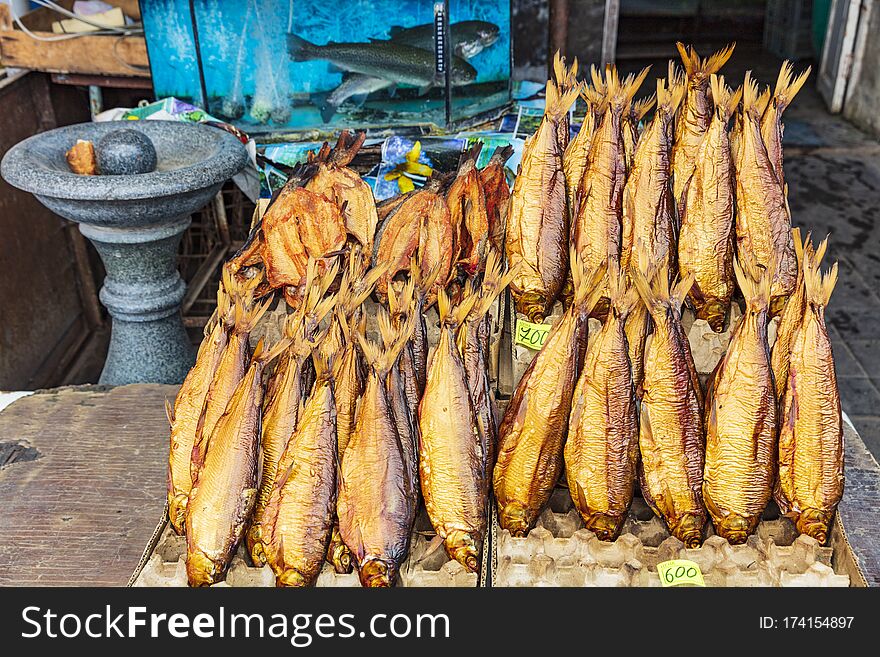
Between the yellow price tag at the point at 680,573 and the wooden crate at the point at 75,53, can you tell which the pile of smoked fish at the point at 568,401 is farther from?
the wooden crate at the point at 75,53

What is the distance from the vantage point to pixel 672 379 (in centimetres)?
217

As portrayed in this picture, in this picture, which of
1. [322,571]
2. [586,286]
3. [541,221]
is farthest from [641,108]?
[322,571]

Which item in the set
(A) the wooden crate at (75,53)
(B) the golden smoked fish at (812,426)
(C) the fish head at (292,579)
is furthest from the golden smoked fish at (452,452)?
(A) the wooden crate at (75,53)

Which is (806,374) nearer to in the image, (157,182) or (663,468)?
(663,468)

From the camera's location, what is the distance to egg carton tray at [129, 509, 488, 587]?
2162 millimetres

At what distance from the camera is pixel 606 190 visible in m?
2.50

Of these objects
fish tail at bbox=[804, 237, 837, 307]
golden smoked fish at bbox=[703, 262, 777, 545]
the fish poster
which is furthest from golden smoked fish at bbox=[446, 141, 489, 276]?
the fish poster

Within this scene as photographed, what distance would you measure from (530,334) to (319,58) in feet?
10.7

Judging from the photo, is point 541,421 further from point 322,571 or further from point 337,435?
point 322,571

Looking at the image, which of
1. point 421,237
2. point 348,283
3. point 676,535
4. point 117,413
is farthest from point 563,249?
point 117,413

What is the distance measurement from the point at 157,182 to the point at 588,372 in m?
2.14

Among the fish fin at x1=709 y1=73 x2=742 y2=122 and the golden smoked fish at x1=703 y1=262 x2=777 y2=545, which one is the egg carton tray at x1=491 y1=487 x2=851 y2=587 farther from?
the fish fin at x1=709 y1=73 x2=742 y2=122

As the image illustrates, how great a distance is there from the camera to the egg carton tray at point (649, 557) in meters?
2.16

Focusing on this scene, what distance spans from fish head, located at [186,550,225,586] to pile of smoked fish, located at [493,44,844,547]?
0.82 m
